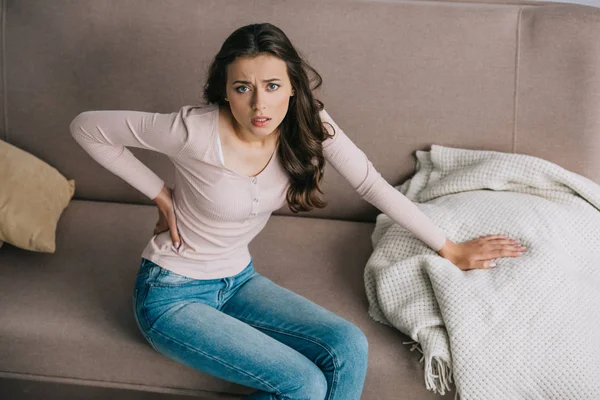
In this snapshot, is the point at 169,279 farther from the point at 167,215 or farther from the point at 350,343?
the point at 350,343

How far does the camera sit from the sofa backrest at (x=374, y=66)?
5.96 ft

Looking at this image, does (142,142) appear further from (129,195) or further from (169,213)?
(129,195)

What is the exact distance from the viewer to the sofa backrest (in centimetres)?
182


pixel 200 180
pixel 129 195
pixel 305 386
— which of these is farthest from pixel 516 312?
pixel 129 195

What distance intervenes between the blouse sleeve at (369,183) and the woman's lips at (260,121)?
197 millimetres

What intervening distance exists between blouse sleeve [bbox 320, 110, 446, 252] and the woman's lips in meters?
0.20

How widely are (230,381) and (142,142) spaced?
55 cm

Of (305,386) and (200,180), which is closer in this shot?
(305,386)

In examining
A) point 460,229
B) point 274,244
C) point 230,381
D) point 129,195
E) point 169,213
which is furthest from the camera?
point 129,195

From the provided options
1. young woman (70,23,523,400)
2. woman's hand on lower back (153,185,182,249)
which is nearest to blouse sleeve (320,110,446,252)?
young woman (70,23,523,400)

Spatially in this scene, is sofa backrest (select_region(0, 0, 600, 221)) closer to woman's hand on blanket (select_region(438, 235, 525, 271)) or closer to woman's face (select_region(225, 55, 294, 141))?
woman's hand on blanket (select_region(438, 235, 525, 271))

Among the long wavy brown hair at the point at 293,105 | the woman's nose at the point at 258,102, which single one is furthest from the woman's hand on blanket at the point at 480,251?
the woman's nose at the point at 258,102

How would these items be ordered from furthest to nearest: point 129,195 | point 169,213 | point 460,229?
point 129,195 < point 460,229 < point 169,213

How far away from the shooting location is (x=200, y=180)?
139cm
